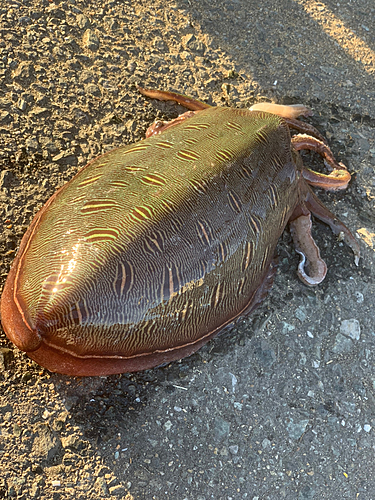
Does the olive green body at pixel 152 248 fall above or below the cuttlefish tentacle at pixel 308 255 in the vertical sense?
above

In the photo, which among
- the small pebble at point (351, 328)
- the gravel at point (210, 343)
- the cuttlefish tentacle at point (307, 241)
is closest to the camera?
the gravel at point (210, 343)

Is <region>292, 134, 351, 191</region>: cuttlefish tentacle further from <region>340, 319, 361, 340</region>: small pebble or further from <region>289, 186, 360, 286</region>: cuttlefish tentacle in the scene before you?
<region>340, 319, 361, 340</region>: small pebble

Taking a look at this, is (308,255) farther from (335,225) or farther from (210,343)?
(210,343)

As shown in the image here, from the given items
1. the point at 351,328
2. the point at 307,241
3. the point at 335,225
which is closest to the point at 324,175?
the point at 335,225

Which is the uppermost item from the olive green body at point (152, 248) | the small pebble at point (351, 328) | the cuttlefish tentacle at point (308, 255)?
the olive green body at point (152, 248)

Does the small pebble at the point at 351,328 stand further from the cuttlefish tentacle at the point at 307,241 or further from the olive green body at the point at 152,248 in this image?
the olive green body at the point at 152,248

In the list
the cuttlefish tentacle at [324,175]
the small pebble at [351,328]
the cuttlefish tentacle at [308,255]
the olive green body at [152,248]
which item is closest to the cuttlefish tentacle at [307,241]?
the cuttlefish tentacle at [308,255]
